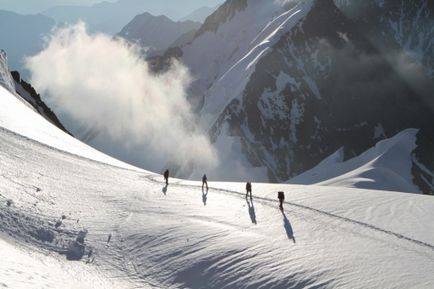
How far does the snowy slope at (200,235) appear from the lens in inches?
874

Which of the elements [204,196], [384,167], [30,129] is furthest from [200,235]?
[384,167]

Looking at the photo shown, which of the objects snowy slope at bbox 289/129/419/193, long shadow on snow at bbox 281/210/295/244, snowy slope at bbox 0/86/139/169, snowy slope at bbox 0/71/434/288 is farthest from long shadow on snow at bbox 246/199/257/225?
snowy slope at bbox 289/129/419/193

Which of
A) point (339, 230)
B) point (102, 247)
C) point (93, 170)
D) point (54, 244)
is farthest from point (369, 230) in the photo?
point (93, 170)

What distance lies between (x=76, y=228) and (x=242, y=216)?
941 cm

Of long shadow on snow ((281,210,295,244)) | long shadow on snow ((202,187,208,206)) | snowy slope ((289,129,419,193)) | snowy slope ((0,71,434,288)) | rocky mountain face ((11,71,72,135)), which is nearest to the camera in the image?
snowy slope ((0,71,434,288))

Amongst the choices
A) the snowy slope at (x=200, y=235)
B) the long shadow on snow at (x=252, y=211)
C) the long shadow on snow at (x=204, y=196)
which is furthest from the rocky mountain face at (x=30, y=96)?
the long shadow on snow at (x=252, y=211)

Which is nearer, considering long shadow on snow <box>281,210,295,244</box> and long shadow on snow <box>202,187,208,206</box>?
long shadow on snow <box>281,210,295,244</box>

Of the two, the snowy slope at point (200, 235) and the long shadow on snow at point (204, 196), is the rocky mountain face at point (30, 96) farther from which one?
the long shadow on snow at point (204, 196)

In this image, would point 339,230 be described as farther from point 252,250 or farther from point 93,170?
point 93,170

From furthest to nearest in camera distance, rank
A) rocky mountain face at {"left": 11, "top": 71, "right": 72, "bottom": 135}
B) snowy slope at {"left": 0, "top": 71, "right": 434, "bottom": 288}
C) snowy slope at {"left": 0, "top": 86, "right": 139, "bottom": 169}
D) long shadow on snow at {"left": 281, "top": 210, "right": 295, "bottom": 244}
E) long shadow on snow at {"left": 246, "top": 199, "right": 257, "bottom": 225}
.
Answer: rocky mountain face at {"left": 11, "top": 71, "right": 72, "bottom": 135}
snowy slope at {"left": 0, "top": 86, "right": 139, "bottom": 169}
long shadow on snow at {"left": 246, "top": 199, "right": 257, "bottom": 225}
long shadow on snow at {"left": 281, "top": 210, "right": 295, "bottom": 244}
snowy slope at {"left": 0, "top": 71, "right": 434, "bottom": 288}

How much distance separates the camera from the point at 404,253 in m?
24.8

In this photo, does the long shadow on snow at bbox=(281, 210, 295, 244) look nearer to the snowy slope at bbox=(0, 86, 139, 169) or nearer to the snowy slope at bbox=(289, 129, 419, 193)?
the snowy slope at bbox=(0, 86, 139, 169)

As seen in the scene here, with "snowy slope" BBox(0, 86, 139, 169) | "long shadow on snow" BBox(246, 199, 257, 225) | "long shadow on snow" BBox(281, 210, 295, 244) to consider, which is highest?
"snowy slope" BBox(0, 86, 139, 169)

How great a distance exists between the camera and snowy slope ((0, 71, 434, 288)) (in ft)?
72.8
